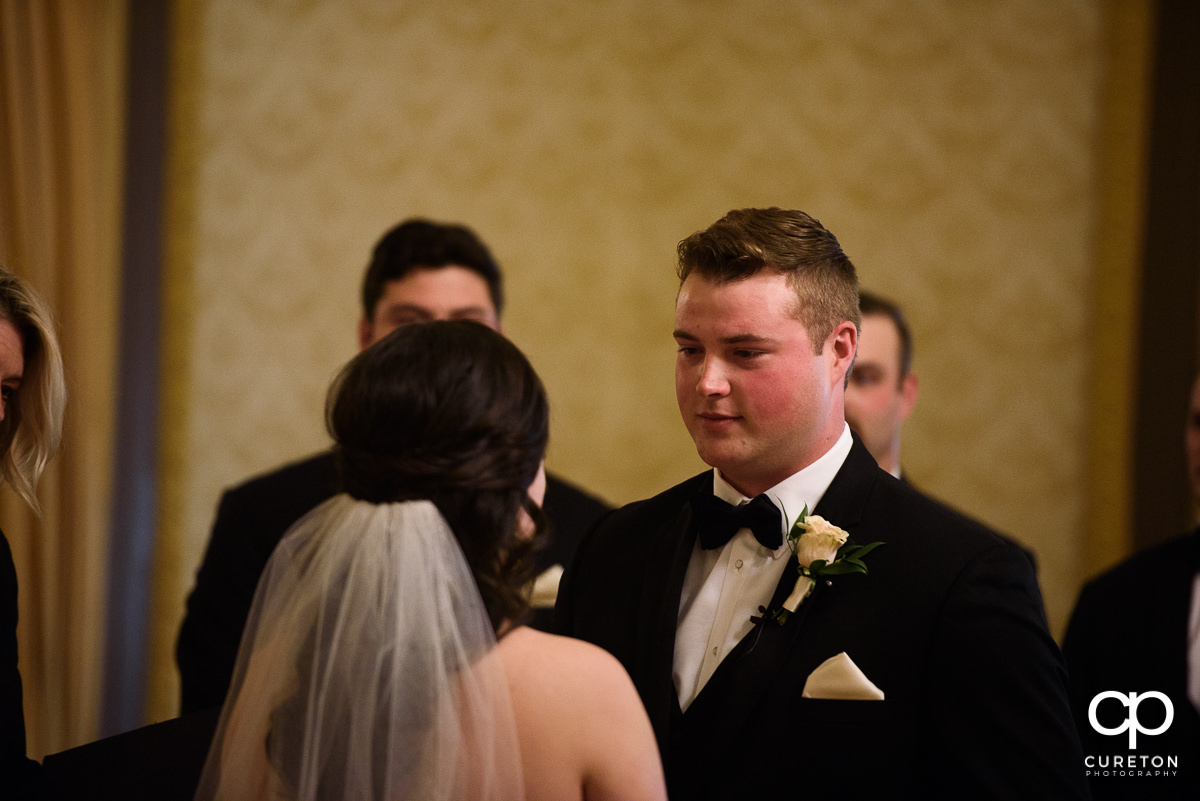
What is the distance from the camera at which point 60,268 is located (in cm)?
350

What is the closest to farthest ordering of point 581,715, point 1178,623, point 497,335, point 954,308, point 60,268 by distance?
point 581,715, point 497,335, point 1178,623, point 60,268, point 954,308

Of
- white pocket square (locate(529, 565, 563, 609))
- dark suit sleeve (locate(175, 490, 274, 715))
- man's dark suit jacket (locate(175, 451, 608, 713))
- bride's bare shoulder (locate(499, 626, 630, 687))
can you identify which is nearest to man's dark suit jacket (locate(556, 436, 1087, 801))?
bride's bare shoulder (locate(499, 626, 630, 687))

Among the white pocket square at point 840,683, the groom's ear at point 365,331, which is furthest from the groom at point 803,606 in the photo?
the groom's ear at point 365,331

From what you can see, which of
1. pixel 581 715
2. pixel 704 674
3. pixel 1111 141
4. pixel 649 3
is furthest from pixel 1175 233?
pixel 581 715

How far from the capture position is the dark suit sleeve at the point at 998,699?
1.65 metres

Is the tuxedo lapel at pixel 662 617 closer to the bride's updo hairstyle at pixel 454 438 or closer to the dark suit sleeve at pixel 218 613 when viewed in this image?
the bride's updo hairstyle at pixel 454 438

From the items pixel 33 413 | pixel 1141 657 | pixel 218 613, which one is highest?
pixel 33 413

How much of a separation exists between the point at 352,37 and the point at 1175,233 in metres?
3.29

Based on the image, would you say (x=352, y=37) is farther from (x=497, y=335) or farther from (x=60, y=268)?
(x=497, y=335)

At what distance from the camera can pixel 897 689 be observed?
1755mm

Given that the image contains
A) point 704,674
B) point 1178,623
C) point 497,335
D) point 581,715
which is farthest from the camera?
point 1178,623

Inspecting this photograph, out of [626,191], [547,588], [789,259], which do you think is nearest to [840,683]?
[789,259]

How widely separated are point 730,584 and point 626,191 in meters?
2.78

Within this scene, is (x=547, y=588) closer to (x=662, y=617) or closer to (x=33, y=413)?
(x=662, y=617)
